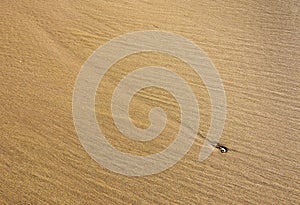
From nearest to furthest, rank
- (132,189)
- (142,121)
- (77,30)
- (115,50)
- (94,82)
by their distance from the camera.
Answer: (132,189), (142,121), (94,82), (115,50), (77,30)

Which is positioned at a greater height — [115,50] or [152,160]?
[115,50]

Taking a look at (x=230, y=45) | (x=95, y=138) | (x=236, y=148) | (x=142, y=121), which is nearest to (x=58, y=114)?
(x=95, y=138)

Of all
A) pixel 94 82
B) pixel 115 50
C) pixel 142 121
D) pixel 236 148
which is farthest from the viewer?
pixel 115 50

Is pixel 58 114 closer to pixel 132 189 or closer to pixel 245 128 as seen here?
pixel 132 189

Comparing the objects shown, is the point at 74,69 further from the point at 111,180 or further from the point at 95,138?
the point at 111,180

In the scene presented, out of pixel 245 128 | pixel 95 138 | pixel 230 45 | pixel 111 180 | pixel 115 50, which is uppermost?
pixel 230 45

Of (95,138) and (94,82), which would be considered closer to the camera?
(95,138)
